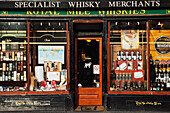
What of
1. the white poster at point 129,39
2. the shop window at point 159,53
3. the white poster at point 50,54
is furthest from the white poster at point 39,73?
the shop window at point 159,53

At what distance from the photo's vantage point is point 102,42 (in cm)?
899

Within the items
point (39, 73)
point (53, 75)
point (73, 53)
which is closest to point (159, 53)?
point (73, 53)

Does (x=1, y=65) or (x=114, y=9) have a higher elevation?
(x=114, y=9)

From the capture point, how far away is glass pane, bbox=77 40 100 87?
9047 millimetres

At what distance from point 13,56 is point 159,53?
19.5 feet

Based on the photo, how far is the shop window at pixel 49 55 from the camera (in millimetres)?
8508

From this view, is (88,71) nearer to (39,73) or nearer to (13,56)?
(39,73)

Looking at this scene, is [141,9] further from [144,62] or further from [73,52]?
[73,52]

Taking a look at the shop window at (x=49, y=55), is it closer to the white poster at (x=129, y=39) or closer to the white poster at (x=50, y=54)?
the white poster at (x=50, y=54)

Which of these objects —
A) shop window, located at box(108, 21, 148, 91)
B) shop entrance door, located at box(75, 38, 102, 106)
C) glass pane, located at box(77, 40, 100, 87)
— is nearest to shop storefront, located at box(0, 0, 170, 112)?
shop window, located at box(108, 21, 148, 91)

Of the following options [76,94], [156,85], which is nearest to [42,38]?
[76,94]

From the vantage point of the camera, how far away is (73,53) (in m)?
8.50

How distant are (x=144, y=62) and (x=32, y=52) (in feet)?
15.0

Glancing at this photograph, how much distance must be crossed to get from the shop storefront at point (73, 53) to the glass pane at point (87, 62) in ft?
1.80
